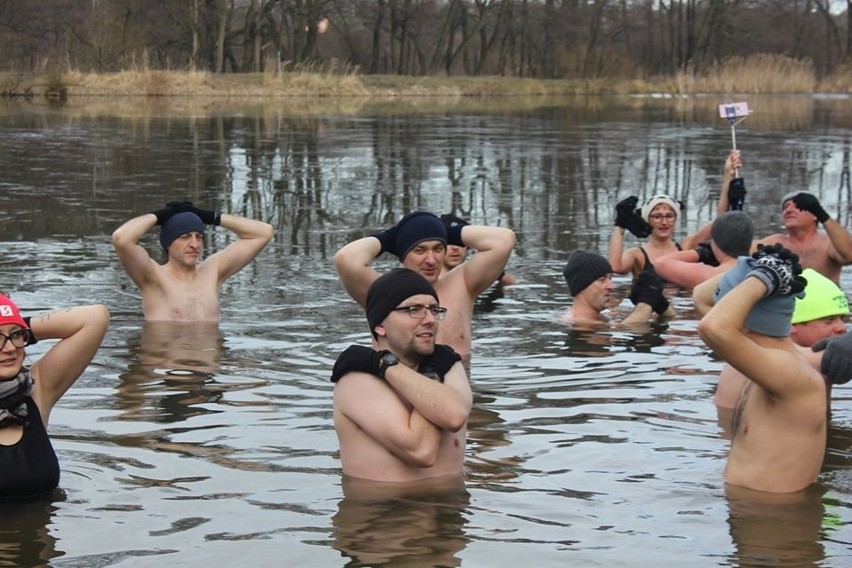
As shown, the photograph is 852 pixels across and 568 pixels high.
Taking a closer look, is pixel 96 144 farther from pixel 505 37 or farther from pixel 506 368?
pixel 505 37

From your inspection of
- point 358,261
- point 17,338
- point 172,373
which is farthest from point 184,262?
point 17,338

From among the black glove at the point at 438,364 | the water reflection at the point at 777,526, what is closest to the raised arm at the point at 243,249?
the black glove at the point at 438,364

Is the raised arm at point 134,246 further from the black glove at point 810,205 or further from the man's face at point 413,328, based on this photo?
the black glove at point 810,205

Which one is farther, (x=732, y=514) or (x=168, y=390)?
(x=168, y=390)

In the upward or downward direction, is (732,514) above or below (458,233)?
below

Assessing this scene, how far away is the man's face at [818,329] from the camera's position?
21.8 ft

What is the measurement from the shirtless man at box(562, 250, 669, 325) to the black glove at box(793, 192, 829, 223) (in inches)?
48.5

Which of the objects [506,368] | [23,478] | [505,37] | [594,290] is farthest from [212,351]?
[505,37]

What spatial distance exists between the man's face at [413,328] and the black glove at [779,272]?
133 centimetres

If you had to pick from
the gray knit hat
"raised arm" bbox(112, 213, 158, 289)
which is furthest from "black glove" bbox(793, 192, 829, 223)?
"raised arm" bbox(112, 213, 158, 289)

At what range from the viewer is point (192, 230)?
1016 centimetres

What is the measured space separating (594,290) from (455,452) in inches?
181

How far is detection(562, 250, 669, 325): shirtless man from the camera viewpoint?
10.8 meters

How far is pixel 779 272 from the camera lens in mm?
5555
